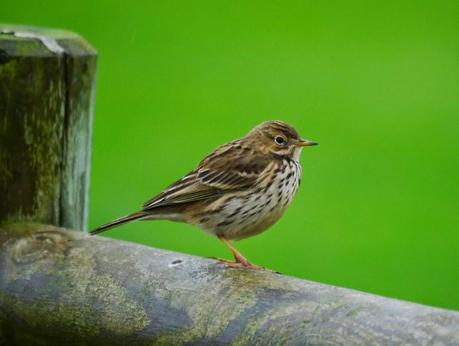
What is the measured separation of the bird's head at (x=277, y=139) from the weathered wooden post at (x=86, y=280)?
1.14 meters

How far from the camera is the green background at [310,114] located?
33.7ft

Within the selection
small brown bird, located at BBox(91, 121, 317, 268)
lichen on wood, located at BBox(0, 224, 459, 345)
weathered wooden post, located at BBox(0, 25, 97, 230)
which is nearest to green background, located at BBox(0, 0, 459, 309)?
small brown bird, located at BBox(91, 121, 317, 268)

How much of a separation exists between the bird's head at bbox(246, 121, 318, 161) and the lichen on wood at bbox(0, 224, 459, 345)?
1502 millimetres

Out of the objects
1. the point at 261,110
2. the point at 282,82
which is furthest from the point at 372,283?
the point at 282,82

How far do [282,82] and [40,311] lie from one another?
8.45 metres

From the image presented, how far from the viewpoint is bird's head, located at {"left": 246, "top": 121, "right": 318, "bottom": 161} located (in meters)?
6.82

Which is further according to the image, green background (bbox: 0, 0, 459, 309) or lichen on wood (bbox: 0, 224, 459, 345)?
green background (bbox: 0, 0, 459, 309)

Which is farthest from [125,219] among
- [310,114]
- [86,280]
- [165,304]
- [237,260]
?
[310,114]

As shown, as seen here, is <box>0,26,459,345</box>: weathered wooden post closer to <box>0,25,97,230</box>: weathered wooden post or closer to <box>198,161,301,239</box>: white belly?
<box>0,25,97,230</box>: weathered wooden post

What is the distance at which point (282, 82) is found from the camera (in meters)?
13.3

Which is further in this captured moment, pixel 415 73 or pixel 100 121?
pixel 415 73

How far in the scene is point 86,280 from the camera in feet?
16.4

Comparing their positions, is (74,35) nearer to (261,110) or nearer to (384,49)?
(261,110)

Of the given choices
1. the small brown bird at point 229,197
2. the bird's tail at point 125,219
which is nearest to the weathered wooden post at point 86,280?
the bird's tail at point 125,219
